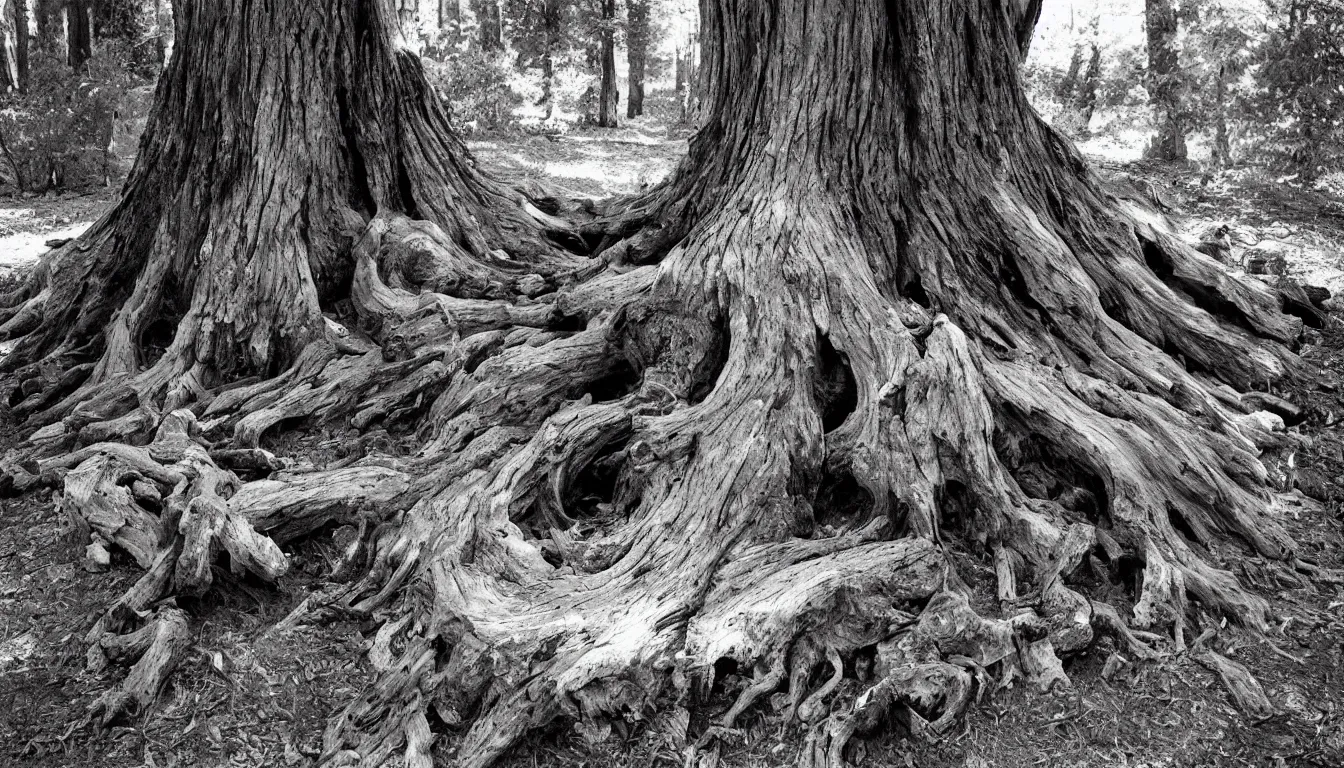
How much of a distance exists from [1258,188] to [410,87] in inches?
381

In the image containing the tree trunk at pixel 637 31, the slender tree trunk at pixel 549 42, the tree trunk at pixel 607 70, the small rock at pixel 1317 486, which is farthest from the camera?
the tree trunk at pixel 637 31

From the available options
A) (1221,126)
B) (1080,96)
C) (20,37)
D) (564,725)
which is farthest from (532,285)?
(20,37)

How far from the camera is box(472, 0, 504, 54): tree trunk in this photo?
27.2 metres

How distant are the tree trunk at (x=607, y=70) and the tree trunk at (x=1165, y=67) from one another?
12.3 m

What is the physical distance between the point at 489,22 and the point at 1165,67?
865 inches

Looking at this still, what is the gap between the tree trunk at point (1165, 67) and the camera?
13.9 meters

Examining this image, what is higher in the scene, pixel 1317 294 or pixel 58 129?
pixel 58 129

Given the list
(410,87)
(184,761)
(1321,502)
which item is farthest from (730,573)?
(410,87)

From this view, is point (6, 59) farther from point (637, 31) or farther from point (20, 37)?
point (637, 31)

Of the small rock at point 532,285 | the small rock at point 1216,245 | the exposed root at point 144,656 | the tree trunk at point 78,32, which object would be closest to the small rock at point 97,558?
the exposed root at point 144,656

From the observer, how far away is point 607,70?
2405 cm

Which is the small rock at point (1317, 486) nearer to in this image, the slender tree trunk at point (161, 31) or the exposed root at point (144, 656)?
the exposed root at point (144, 656)

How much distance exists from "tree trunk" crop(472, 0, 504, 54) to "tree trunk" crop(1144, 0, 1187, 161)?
15.0 metres

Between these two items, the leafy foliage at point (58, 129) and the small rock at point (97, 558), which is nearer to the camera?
the small rock at point (97, 558)
